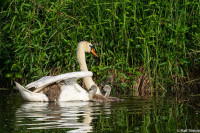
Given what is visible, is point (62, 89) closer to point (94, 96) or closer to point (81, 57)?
point (94, 96)

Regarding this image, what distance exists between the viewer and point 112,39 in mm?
10672

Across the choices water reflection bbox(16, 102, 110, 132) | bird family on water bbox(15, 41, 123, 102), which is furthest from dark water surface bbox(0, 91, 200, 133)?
bird family on water bbox(15, 41, 123, 102)

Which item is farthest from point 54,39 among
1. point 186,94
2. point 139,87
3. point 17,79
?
point 186,94

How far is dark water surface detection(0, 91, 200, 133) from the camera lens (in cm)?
600

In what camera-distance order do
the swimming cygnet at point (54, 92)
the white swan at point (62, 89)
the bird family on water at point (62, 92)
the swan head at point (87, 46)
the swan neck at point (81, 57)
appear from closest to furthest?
the white swan at point (62, 89) < the bird family on water at point (62, 92) < the swimming cygnet at point (54, 92) < the swan neck at point (81, 57) < the swan head at point (87, 46)

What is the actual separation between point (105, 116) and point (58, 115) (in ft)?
2.30

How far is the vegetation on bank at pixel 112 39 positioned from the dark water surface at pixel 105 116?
1106 millimetres

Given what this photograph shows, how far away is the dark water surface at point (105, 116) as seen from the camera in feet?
19.7

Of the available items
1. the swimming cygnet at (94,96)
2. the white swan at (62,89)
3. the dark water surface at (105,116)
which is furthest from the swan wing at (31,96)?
the swimming cygnet at (94,96)

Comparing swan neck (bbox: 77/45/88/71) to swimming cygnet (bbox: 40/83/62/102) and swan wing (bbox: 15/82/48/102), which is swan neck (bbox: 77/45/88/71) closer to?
swimming cygnet (bbox: 40/83/62/102)

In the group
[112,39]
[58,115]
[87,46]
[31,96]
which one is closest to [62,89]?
[31,96]

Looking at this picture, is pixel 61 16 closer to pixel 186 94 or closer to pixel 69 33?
pixel 69 33

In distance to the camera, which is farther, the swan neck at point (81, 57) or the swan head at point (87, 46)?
the swan head at point (87, 46)

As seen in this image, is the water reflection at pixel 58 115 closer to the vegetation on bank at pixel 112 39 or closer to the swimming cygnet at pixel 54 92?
the swimming cygnet at pixel 54 92
